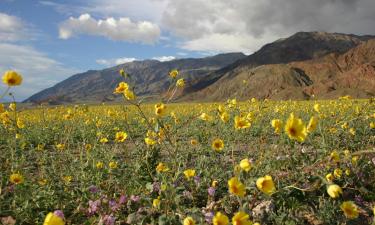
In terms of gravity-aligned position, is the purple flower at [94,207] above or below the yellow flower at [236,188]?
below

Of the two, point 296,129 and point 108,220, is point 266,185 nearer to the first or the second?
point 296,129

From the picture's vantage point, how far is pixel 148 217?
11.9 ft

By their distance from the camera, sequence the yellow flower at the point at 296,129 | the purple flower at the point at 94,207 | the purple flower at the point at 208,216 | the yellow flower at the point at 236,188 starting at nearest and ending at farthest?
the yellow flower at the point at 236,188 → the yellow flower at the point at 296,129 → the purple flower at the point at 208,216 → the purple flower at the point at 94,207

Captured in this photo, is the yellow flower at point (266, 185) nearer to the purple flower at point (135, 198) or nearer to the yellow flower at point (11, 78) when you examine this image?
the purple flower at point (135, 198)

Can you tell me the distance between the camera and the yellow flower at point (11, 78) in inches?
138

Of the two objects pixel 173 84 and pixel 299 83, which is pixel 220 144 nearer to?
pixel 173 84

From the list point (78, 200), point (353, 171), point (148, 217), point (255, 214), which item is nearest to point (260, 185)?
point (255, 214)

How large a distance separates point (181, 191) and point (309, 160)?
1935mm

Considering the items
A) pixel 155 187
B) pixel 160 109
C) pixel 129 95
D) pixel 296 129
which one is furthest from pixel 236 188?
pixel 155 187

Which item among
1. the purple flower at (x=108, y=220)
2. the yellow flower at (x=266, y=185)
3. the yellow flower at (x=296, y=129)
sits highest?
the yellow flower at (x=296, y=129)

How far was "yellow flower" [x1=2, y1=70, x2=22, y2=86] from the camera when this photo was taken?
3.52m

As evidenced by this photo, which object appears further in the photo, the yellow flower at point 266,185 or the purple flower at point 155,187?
the purple flower at point 155,187

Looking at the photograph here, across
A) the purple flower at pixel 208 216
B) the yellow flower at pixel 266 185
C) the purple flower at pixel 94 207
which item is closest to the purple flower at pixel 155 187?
the purple flower at pixel 94 207

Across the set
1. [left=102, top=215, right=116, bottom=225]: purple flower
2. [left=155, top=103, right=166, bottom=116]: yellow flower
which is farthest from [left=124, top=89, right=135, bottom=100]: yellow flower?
[left=102, top=215, right=116, bottom=225]: purple flower
